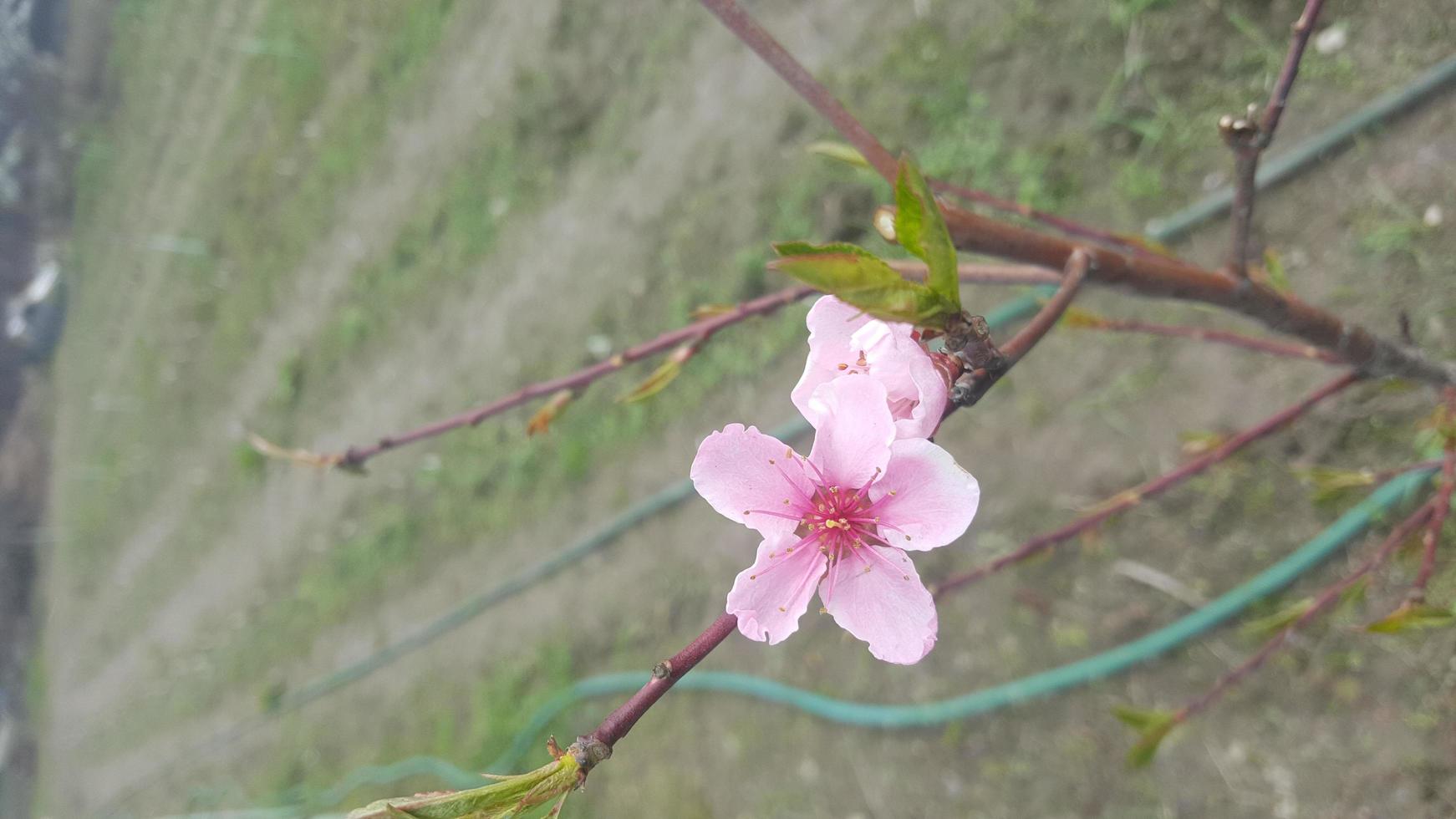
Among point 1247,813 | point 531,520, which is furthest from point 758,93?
point 1247,813

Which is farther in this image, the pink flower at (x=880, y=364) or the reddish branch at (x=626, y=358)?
the reddish branch at (x=626, y=358)

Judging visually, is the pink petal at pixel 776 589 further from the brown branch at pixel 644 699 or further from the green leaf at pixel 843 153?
the green leaf at pixel 843 153

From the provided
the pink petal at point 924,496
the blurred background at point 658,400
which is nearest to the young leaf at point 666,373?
the pink petal at point 924,496

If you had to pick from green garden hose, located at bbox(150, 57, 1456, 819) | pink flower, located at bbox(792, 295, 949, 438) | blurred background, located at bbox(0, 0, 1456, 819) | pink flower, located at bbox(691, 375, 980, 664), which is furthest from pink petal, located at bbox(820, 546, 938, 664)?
blurred background, located at bbox(0, 0, 1456, 819)

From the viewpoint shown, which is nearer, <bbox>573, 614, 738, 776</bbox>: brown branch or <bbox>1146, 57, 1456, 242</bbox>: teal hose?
<bbox>573, 614, 738, 776</bbox>: brown branch

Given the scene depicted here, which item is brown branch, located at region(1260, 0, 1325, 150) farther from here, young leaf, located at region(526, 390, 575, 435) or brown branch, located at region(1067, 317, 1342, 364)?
young leaf, located at region(526, 390, 575, 435)

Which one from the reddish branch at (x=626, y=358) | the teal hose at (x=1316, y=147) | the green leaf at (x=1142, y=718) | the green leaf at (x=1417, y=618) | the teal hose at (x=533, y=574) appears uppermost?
the teal hose at (x=533, y=574)

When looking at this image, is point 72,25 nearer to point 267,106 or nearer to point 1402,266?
point 267,106
